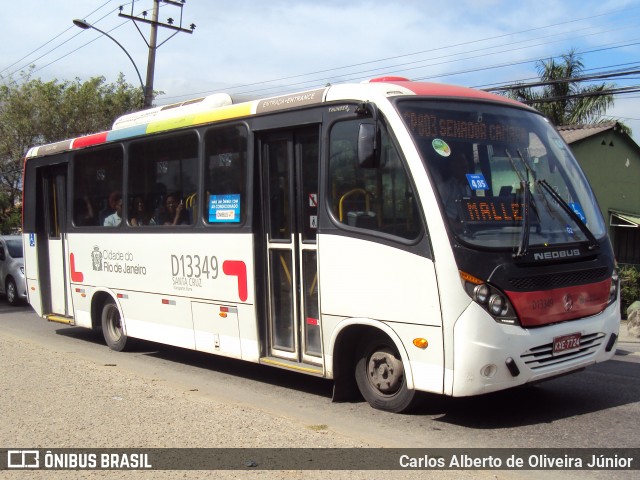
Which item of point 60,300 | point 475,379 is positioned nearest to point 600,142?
point 60,300

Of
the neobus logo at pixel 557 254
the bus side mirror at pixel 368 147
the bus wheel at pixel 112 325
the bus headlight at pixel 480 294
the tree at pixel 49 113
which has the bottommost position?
the bus wheel at pixel 112 325

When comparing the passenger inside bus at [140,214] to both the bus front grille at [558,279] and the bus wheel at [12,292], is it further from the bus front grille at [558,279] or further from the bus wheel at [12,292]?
the bus wheel at [12,292]

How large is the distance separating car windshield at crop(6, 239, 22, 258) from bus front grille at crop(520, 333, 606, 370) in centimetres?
1505

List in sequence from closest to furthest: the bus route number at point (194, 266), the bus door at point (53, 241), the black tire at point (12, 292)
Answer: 1. the bus route number at point (194, 266)
2. the bus door at point (53, 241)
3. the black tire at point (12, 292)

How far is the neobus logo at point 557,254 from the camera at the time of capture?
19.3 ft

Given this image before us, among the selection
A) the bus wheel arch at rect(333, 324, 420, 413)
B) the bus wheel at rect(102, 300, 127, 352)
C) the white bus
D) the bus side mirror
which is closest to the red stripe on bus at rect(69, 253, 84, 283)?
the bus wheel at rect(102, 300, 127, 352)

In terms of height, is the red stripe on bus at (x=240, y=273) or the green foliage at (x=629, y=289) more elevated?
the red stripe on bus at (x=240, y=273)

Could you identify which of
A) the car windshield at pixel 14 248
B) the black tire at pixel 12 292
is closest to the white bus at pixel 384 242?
the black tire at pixel 12 292

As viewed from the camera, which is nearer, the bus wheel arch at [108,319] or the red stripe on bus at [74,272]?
the bus wheel arch at [108,319]

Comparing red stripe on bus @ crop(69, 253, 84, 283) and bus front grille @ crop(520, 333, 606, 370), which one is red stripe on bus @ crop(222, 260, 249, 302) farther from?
red stripe on bus @ crop(69, 253, 84, 283)

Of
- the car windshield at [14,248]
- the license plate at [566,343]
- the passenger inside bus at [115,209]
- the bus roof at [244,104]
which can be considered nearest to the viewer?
the license plate at [566,343]

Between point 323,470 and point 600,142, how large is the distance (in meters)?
22.4

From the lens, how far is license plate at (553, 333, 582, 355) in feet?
19.4

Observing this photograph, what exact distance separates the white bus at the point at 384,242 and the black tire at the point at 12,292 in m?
9.70
